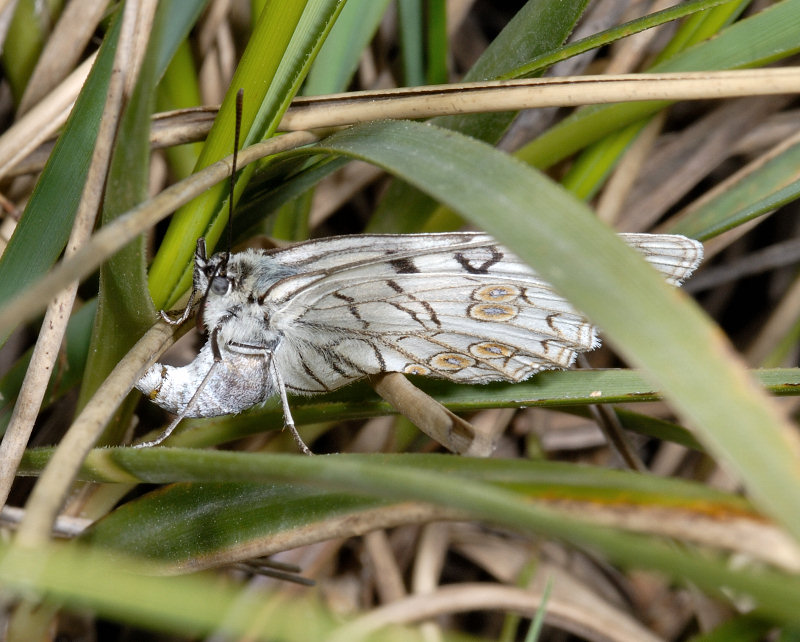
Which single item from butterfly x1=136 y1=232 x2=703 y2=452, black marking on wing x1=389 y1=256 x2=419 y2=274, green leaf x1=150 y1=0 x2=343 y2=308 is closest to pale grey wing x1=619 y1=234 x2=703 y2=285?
butterfly x1=136 y1=232 x2=703 y2=452

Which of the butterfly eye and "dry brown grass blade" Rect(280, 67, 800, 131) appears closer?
"dry brown grass blade" Rect(280, 67, 800, 131)

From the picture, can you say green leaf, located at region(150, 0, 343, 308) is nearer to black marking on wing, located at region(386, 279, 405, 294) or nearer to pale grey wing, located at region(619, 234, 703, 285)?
black marking on wing, located at region(386, 279, 405, 294)

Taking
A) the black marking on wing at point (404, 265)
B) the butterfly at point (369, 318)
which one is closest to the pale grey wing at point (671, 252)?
the butterfly at point (369, 318)

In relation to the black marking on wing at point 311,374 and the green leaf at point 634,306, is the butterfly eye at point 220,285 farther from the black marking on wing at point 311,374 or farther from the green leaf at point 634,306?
the green leaf at point 634,306

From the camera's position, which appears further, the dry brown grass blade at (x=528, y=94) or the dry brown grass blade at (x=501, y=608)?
the dry brown grass blade at (x=501, y=608)

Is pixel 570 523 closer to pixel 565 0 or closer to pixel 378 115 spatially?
pixel 378 115

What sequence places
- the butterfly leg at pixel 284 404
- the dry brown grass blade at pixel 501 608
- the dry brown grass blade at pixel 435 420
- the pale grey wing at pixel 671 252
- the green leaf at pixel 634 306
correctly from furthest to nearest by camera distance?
1. the dry brown grass blade at pixel 501 608
2. the butterfly leg at pixel 284 404
3. the pale grey wing at pixel 671 252
4. the dry brown grass blade at pixel 435 420
5. the green leaf at pixel 634 306

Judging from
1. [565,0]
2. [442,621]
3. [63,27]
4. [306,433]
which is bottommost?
[442,621]

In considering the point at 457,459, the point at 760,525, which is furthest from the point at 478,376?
the point at 760,525

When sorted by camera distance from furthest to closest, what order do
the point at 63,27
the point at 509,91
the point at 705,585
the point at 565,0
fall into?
the point at 63,27, the point at 565,0, the point at 509,91, the point at 705,585
